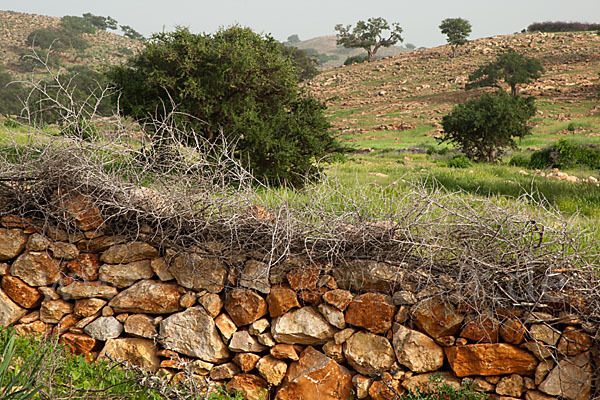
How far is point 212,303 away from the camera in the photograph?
3494 millimetres

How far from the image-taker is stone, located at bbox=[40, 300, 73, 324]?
12.5 feet

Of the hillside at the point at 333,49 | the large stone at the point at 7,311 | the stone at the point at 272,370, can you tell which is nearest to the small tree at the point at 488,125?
the stone at the point at 272,370

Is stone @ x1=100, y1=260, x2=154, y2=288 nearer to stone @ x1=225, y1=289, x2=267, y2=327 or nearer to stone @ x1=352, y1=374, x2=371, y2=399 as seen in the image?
stone @ x1=225, y1=289, x2=267, y2=327

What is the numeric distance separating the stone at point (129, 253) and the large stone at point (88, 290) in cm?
22

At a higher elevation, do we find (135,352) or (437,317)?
(437,317)

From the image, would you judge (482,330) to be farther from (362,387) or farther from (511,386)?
(362,387)

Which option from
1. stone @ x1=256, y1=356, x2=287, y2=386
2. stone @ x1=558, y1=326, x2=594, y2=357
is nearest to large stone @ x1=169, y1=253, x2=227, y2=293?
stone @ x1=256, y1=356, x2=287, y2=386

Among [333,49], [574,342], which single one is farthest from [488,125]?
[333,49]

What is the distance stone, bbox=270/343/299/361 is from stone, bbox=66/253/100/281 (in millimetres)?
1592

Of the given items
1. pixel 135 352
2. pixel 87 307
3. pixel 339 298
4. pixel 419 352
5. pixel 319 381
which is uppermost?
pixel 339 298

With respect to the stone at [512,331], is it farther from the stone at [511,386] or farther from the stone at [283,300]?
the stone at [283,300]

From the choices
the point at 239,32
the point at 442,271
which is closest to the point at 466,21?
the point at 239,32

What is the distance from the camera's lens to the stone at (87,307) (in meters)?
3.73

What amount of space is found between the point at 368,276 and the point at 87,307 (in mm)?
2281
